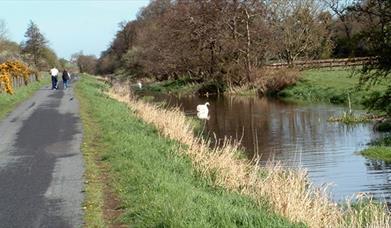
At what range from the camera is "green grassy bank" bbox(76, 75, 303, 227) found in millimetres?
8422

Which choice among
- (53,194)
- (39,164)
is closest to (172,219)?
(53,194)

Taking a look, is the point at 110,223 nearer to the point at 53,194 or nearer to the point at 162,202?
the point at 162,202

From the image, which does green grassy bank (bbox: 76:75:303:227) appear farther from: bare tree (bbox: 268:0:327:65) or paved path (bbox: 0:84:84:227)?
bare tree (bbox: 268:0:327:65)

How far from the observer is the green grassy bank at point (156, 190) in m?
8.42

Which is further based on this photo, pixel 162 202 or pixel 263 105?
pixel 263 105

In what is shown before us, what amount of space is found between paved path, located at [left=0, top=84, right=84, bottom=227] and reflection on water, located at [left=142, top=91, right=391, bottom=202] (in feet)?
20.7

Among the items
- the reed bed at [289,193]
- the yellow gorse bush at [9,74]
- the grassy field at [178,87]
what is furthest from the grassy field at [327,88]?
the reed bed at [289,193]

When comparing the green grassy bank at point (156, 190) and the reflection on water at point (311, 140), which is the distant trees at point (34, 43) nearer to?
Result: the reflection on water at point (311, 140)

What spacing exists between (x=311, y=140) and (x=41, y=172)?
13.8 metres

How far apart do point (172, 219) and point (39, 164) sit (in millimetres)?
6713

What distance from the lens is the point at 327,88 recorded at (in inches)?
1747

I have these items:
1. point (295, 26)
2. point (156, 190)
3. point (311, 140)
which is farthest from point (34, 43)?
point (156, 190)

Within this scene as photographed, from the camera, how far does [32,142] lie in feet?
58.6

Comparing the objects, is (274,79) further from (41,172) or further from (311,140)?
(41,172)
